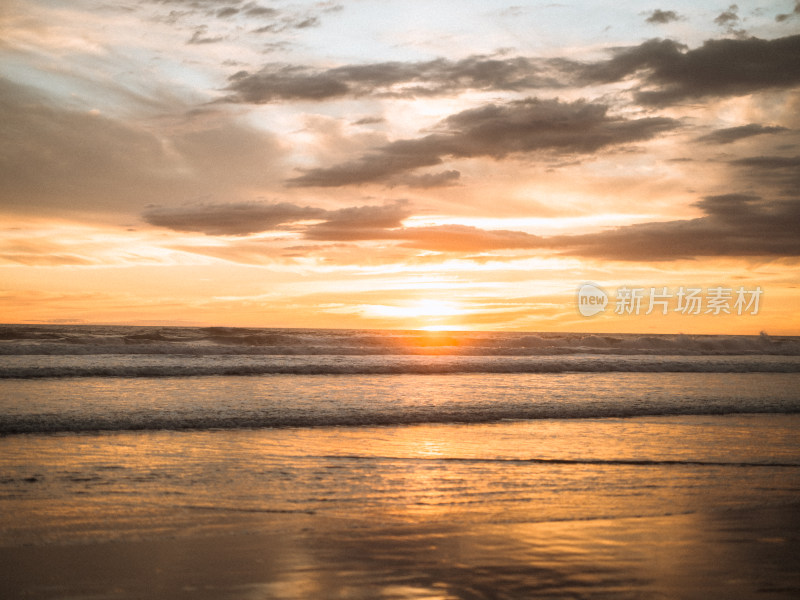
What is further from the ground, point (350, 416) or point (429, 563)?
point (429, 563)

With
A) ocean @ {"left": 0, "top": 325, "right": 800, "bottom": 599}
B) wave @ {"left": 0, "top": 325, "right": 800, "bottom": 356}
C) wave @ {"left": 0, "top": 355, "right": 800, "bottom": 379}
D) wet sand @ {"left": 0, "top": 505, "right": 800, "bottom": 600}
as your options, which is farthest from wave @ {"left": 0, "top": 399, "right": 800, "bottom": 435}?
wave @ {"left": 0, "top": 325, "right": 800, "bottom": 356}

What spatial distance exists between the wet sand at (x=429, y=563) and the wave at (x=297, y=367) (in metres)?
16.4

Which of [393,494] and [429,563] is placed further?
[393,494]

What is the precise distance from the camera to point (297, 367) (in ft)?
78.1

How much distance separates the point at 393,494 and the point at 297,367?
56.2 ft

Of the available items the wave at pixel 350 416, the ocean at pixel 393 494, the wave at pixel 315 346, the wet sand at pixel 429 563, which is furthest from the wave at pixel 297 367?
the wet sand at pixel 429 563

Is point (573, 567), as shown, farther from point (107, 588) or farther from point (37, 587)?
point (37, 587)

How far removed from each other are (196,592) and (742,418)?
13071mm

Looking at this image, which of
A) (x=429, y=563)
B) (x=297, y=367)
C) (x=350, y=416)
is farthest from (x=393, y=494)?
(x=297, y=367)

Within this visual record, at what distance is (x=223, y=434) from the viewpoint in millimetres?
10812

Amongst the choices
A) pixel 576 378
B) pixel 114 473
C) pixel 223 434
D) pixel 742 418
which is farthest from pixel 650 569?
pixel 576 378

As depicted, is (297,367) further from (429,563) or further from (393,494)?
(429,563)

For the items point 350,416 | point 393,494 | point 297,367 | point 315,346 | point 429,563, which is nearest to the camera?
point 429,563

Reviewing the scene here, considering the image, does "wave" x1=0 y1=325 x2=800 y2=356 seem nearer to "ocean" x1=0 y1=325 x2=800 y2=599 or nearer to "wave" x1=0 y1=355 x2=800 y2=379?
"wave" x1=0 y1=355 x2=800 y2=379
